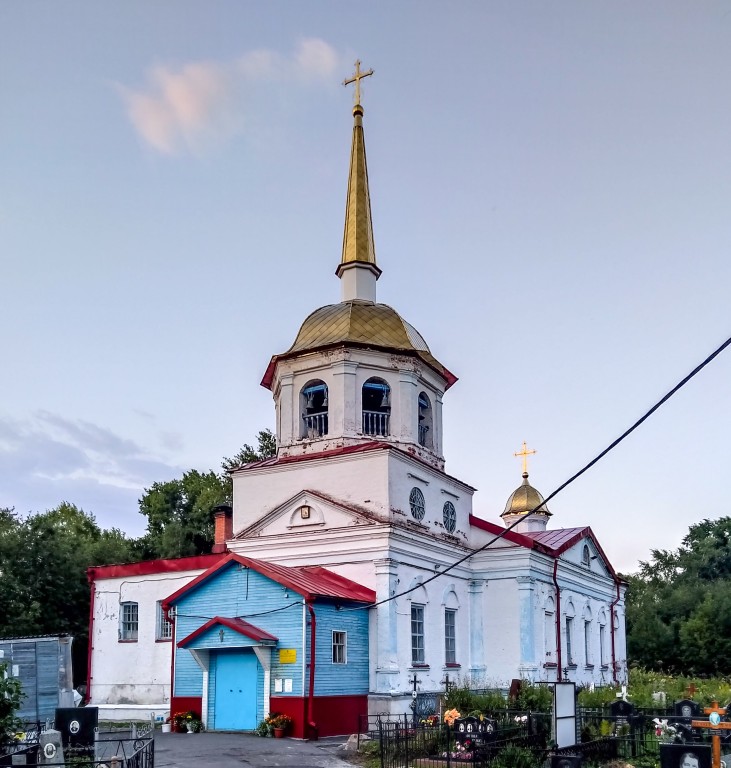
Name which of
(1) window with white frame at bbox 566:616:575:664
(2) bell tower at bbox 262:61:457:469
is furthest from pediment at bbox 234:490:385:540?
(1) window with white frame at bbox 566:616:575:664

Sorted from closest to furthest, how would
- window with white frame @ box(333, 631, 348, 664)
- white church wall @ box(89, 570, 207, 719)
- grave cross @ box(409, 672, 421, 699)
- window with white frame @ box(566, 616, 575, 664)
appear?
1. window with white frame @ box(333, 631, 348, 664)
2. grave cross @ box(409, 672, 421, 699)
3. white church wall @ box(89, 570, 207, 719)
4. window with white frame @ box(566, 616, 575, 664)

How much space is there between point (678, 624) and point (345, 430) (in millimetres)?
28715

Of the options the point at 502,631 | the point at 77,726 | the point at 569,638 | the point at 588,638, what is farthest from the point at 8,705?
the point at 588,638

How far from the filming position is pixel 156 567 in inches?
1117

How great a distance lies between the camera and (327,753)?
1853cm

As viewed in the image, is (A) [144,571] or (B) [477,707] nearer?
(B) [477,707]

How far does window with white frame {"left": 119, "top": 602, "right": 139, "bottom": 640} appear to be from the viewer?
28.2 metres

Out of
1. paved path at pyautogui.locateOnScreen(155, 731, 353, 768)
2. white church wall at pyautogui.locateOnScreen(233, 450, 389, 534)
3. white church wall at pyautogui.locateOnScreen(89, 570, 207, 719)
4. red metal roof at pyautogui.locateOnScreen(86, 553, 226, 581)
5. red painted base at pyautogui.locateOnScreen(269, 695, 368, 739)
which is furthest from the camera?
red metal roof at pyautogui.locateOnScreen(86, 553, 226, 581)

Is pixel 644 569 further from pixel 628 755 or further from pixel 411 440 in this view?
pixel 628 755

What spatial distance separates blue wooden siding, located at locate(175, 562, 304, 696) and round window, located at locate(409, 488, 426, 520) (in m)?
5.46

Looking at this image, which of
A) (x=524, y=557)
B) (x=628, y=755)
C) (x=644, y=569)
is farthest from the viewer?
(x=644, y=569)

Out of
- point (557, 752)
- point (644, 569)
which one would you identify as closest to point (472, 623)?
point (557, 752)

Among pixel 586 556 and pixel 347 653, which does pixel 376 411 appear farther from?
pixel 586 556

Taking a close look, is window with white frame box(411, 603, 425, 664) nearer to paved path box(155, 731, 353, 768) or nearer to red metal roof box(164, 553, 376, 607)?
red metal roof box(164, 553, 376, 607)
